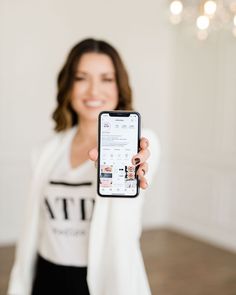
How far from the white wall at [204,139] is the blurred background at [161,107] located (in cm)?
1

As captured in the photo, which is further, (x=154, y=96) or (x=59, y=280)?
(x=154, y=96)

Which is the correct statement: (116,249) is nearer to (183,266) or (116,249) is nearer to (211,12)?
(211,12)

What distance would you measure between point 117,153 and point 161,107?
14.0ft

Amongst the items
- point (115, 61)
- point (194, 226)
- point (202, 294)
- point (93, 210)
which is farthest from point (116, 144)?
point (194, 226)

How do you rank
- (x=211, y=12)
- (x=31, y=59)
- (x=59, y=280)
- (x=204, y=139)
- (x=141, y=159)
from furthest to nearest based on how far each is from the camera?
(x=204, y=139), (x=31, y=59), (x=211, y=12), (x=59, y=280), (x=141, y=159)

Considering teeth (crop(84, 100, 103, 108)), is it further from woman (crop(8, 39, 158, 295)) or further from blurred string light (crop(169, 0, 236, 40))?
blurred string light (crop(169, 0, 236, 40))

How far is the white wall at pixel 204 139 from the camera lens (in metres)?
4.44

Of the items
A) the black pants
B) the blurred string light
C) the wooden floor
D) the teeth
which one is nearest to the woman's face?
the teeth

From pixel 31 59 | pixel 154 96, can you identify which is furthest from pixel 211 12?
pixel 154 96

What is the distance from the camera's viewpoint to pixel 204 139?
15.6ft

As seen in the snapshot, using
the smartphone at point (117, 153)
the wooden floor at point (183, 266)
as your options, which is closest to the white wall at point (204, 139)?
the wooden floor at point (183, 266)

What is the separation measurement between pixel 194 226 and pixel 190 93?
1.45 m

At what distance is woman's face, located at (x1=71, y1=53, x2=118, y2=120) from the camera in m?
1.24

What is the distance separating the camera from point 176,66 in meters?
5.11
